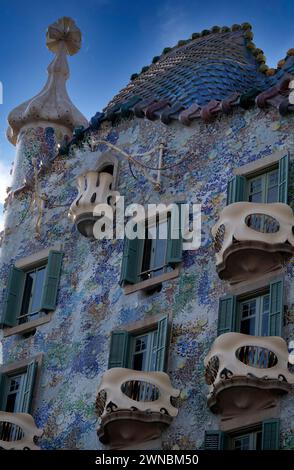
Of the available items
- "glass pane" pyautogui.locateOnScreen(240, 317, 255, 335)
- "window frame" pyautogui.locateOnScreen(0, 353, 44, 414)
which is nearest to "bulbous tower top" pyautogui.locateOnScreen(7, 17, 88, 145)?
"window frame" pyautogui.locateOnScreen(0, 353, 44, 414)

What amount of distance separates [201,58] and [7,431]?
963 centimetres

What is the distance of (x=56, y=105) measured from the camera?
1264 inches

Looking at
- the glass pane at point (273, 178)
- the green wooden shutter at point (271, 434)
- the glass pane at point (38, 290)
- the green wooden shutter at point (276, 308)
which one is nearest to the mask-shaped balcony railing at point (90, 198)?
the glass pane at point (38, 290)

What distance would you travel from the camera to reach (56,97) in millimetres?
32406

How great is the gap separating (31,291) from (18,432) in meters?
Answer: 3.79

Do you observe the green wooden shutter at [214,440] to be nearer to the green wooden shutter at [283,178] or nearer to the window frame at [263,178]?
the green wooden shutter at [283,178]

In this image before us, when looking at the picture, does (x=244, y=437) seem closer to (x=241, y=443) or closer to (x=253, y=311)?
(x=241, y=443)

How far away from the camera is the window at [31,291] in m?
28.3

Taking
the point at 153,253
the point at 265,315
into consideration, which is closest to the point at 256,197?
the point at 153,253
